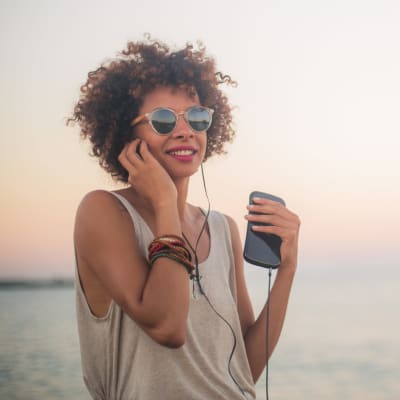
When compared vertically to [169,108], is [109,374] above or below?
below

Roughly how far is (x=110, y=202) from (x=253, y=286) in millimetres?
14329

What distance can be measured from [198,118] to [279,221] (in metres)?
0.41

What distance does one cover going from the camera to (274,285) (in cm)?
214

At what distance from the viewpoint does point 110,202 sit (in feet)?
5.99

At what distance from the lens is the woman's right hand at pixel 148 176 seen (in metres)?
1.84

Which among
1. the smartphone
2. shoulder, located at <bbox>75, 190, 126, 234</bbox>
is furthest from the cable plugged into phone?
shoulder, located at <bbox>75, 190, 126, 234</bbox>

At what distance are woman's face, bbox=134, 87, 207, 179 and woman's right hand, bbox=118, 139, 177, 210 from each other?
0.13 ft

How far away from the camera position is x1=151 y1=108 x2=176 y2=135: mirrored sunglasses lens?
1955 mm

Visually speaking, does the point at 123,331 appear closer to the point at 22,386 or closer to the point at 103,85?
the point at 103,85

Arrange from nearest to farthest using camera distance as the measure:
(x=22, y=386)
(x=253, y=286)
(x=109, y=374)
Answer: (x=109, y=374) < (x=22, y=386) < (x=253, y=286)

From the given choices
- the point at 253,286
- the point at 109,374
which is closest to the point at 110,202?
the point at 109,374

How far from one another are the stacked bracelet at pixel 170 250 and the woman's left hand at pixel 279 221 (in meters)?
0.39

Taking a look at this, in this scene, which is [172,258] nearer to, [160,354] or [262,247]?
[160,354]

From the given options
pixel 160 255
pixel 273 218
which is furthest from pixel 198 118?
pixel 160 255
